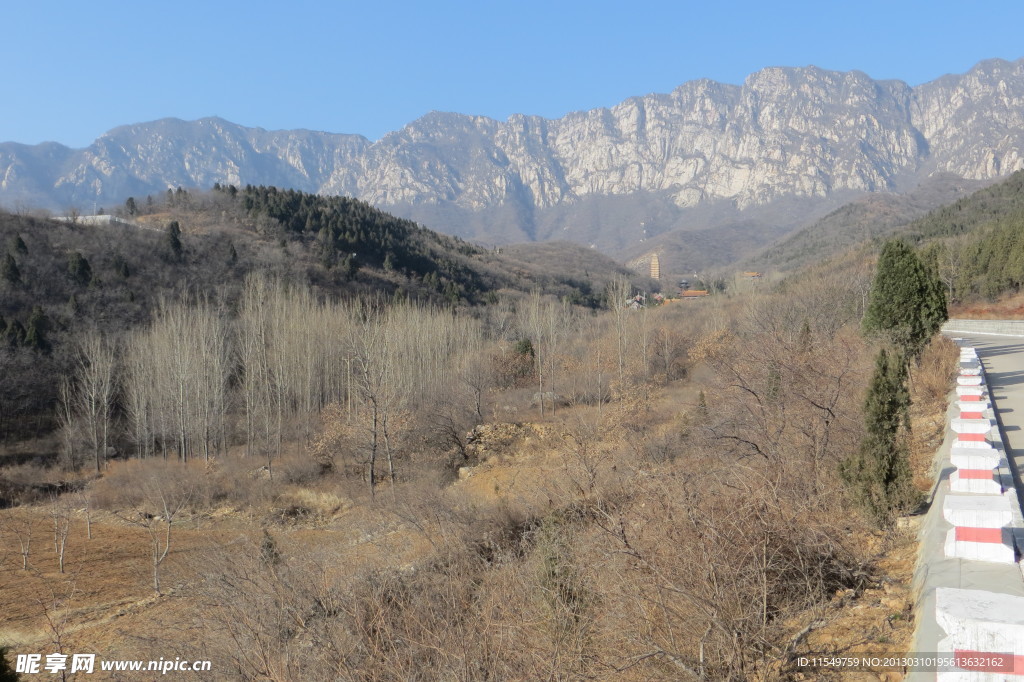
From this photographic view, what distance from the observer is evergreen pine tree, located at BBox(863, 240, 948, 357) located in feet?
56.5

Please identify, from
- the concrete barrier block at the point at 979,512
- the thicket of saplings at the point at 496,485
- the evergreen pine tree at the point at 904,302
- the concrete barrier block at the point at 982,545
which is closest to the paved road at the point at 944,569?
the concrete barrier block at the point at 982,545

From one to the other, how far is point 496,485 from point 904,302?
1309 cm

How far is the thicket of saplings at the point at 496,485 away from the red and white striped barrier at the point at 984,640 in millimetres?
1224

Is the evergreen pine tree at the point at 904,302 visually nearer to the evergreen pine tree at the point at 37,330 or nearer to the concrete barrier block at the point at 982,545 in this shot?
the concrete barrier block at the point at 982,545

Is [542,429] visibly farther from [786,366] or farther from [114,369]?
[114,369]

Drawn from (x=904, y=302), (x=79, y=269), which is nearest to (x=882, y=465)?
(x=904, y=302)

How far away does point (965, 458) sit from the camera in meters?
6.17

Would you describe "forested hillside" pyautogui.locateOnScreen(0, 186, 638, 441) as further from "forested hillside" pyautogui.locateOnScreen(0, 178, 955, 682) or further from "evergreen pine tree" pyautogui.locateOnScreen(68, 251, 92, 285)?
"forested hillside" pyautogui.locateOnScreen(0, 178, 955, 682)

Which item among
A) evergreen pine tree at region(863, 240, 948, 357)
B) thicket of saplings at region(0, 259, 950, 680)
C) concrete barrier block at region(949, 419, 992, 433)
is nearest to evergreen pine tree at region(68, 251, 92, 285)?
thicket of saplings at region(0, 259, 950, 680)

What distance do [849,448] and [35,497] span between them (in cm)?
3266

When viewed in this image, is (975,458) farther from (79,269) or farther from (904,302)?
(79,269)

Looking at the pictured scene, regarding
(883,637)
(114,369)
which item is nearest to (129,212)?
(114,369)

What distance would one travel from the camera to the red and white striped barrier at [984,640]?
3.22 metres

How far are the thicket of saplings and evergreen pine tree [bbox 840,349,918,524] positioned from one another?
38 centimetres
